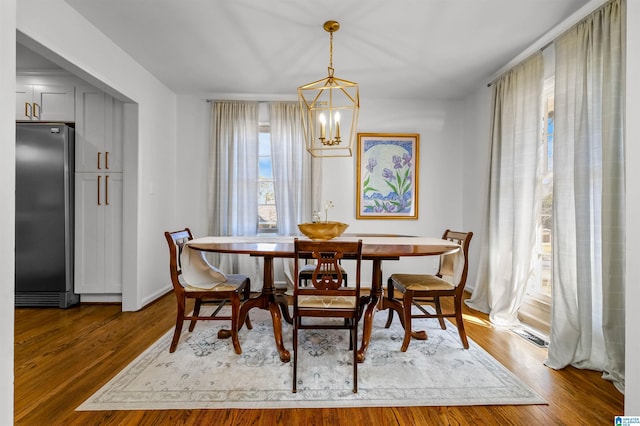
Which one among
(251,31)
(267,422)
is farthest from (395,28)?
(267,422)

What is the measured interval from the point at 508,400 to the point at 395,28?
269cm

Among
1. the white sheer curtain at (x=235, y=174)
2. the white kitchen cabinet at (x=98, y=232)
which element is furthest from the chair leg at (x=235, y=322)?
the white kitchen cabinet at (x=98, y=232)

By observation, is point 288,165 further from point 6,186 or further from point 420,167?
point 6,186

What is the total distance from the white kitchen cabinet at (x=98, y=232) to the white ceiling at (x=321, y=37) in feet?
4.43

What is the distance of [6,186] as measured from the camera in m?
1.01

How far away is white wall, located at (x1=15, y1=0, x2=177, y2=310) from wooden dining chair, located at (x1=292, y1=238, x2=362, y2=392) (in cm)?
215

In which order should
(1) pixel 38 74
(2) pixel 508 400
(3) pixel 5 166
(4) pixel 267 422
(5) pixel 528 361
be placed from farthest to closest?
(1) pixel 38 74 < (5) pixel 528 361 < (2) pixel 508 400 < (4) pixel 267 422 < (3) pixel 5 166

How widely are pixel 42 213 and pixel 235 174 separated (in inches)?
77.9

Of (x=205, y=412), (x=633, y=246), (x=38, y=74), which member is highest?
(x=38, y=74)

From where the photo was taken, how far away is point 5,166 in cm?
100

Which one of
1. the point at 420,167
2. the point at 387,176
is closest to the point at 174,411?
the point at 387,176

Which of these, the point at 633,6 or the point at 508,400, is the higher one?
the point at 633,6

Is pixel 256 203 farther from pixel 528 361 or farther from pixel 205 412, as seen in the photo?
pixel 528 361

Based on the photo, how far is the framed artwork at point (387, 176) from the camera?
4.09 m
